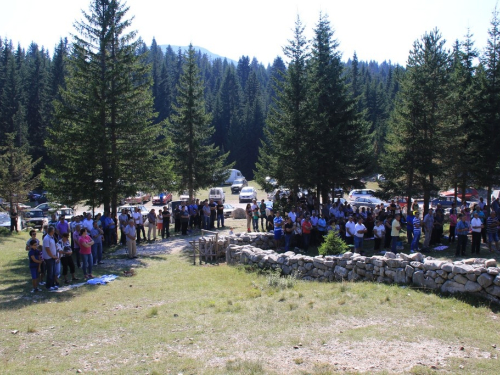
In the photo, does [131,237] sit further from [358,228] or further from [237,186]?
[237,186]

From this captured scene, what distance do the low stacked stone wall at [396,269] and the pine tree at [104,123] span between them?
8.85m

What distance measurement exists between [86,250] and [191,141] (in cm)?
1701

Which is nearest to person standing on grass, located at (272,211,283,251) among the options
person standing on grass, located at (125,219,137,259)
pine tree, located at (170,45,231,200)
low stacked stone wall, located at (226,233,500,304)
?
low stacked stone wall, located at (226,233,500,304)

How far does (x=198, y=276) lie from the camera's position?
13594 millimetres

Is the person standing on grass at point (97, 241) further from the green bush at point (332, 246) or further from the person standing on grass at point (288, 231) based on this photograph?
the green bush at point (332, 246)

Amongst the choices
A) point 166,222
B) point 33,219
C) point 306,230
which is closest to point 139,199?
point 33,219

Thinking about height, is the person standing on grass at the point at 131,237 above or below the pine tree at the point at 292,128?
below

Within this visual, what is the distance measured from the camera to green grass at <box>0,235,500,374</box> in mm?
6676

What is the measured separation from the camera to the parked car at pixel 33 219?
28953 mm

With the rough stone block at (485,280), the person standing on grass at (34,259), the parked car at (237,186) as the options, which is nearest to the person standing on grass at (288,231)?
the rough stone block at (485,280)

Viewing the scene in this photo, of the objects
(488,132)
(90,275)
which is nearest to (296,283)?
(90,275)

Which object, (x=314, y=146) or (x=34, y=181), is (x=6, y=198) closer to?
(x=34, y=181)

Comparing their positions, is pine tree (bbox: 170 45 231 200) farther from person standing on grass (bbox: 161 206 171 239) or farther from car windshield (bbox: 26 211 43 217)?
car windshield (bbox: 26 211 43 217)

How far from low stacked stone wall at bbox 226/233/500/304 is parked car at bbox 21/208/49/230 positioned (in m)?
19.7
